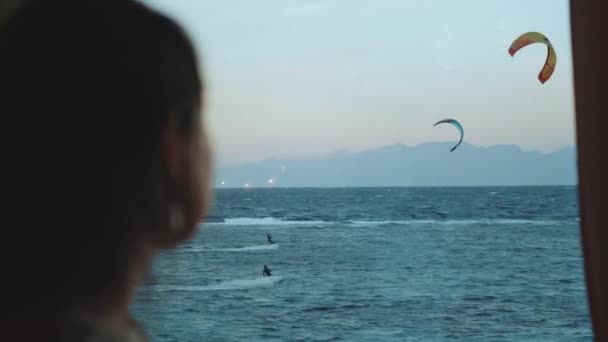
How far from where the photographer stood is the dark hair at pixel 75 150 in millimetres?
361

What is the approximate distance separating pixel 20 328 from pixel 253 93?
1503cm

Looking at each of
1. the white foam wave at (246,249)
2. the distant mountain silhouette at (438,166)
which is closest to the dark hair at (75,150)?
the distant mountain silhouette at (438,166)

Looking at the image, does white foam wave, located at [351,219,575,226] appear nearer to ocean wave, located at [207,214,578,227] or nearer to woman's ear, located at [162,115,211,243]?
ocean wave, located at [207,214,578,227]

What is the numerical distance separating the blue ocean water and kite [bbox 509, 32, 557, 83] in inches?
272

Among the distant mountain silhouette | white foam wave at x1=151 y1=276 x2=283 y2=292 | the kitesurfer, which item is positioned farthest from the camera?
the kitesurfer

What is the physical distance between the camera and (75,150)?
1.19 ft

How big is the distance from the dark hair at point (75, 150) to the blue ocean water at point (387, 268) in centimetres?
896

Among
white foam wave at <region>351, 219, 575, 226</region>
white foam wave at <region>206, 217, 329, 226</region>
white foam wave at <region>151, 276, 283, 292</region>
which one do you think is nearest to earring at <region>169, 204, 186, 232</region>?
white foam wave at <region>151, 276, 283, 292</region>

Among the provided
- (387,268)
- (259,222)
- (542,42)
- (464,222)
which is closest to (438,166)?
(387,268)

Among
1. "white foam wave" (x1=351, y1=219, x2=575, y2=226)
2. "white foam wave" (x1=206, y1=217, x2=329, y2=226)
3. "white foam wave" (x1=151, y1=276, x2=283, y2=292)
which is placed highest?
"white foam wave" (x1=206, y1=217, x2=329, y2=226)

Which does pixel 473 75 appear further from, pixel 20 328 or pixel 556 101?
pixel 20 328

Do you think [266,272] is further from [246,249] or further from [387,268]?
[387,268]

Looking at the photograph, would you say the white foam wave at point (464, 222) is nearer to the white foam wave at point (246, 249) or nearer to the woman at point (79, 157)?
the white foam wave at point (246, 249)

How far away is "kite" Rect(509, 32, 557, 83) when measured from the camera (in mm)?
2838
